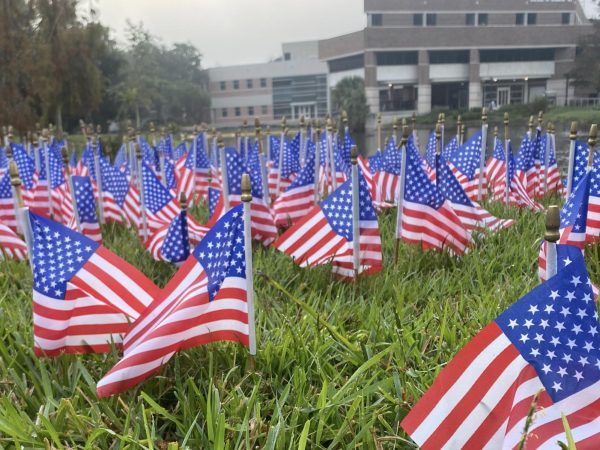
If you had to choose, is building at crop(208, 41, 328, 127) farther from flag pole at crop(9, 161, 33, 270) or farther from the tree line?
flag pole at crop(9, 161, 33, 270)

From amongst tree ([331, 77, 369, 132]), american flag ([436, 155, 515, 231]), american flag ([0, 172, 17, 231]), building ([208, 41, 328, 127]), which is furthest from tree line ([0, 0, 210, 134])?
building ([208, 41, 328, 127])

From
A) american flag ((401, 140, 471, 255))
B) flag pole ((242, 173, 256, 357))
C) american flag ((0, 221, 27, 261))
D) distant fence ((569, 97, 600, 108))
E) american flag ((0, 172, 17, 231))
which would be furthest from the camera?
distant fence ((569, 97, 600, 108))

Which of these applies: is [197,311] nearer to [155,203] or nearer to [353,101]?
[155,203]

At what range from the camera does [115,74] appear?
127ft

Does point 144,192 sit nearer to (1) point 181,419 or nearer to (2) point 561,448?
(1) point 181,419

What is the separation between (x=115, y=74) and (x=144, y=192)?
3558 centimetres

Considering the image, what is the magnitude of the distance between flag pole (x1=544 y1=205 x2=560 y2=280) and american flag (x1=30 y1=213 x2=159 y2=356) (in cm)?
191

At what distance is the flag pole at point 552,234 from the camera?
6.26 ft

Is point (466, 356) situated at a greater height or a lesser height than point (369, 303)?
greater

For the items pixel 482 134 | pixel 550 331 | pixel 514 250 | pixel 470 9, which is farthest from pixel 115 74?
pixel 550 331

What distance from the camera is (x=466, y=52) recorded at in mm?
19031

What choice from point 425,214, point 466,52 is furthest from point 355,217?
point 466,52

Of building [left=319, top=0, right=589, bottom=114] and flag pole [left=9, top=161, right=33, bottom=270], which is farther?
building [left=319, top=0, right=589, bottom=114]

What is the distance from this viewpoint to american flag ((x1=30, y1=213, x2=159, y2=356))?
9.30 ft
